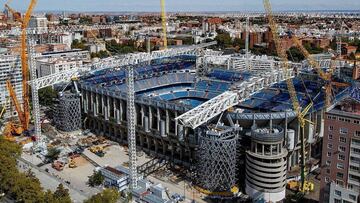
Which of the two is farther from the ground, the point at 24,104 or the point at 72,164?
the point at 24,104

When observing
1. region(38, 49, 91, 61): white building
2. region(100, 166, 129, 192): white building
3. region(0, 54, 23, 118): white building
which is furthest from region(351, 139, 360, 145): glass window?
region(38, 49, 91, 61): white building

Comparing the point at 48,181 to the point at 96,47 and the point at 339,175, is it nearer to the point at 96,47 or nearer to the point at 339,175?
the point at 339,175

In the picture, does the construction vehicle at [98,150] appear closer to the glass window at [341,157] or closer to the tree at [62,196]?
the tree at [62,196]

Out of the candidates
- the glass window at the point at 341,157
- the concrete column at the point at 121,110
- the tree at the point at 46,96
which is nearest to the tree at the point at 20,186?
the concrete column at the point at 121,110

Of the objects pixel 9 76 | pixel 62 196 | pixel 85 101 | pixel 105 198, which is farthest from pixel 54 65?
pixel 105 198

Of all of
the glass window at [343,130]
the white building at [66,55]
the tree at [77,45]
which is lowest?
the glass window at [343,130]

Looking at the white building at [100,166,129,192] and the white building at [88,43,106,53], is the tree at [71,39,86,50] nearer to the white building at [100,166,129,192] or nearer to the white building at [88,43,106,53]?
the white building at [88,43,106,53]
